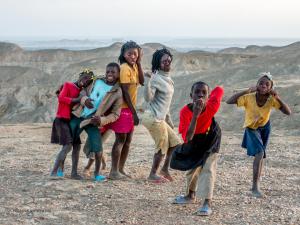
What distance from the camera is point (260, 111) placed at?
7.17m

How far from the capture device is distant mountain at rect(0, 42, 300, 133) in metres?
20.8

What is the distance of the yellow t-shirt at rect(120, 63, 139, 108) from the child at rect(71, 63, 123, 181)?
0.08m

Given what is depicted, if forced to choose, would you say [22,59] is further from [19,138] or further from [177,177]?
[177,177]

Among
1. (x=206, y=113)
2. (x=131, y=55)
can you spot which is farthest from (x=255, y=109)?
(x=131, y=55)

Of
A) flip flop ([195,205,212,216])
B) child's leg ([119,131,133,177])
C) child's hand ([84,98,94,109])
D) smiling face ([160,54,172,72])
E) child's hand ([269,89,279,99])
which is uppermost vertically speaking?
smiling face ([160,54,172,72])

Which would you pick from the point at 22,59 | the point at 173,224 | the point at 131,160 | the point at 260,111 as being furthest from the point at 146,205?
the point at 22,59

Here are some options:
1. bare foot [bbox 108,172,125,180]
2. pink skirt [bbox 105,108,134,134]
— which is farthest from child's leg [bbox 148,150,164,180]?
pink skirt [bbox 105,108,134,134]

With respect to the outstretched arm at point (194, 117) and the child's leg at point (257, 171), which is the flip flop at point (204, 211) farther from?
the child's leg at point (257, 171)

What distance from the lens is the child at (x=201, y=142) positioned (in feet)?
20.3

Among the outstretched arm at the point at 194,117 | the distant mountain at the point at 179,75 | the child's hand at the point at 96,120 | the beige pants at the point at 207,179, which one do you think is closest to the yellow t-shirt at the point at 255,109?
the beige pants at the point at 207,179

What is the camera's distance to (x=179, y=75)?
39.1 m

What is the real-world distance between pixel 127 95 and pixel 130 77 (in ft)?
0.74

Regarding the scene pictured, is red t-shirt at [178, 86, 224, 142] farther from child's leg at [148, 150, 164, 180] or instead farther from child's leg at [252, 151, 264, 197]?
child's leg at [148, 150, 164, 180]

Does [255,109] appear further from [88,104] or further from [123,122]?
[88,104]
